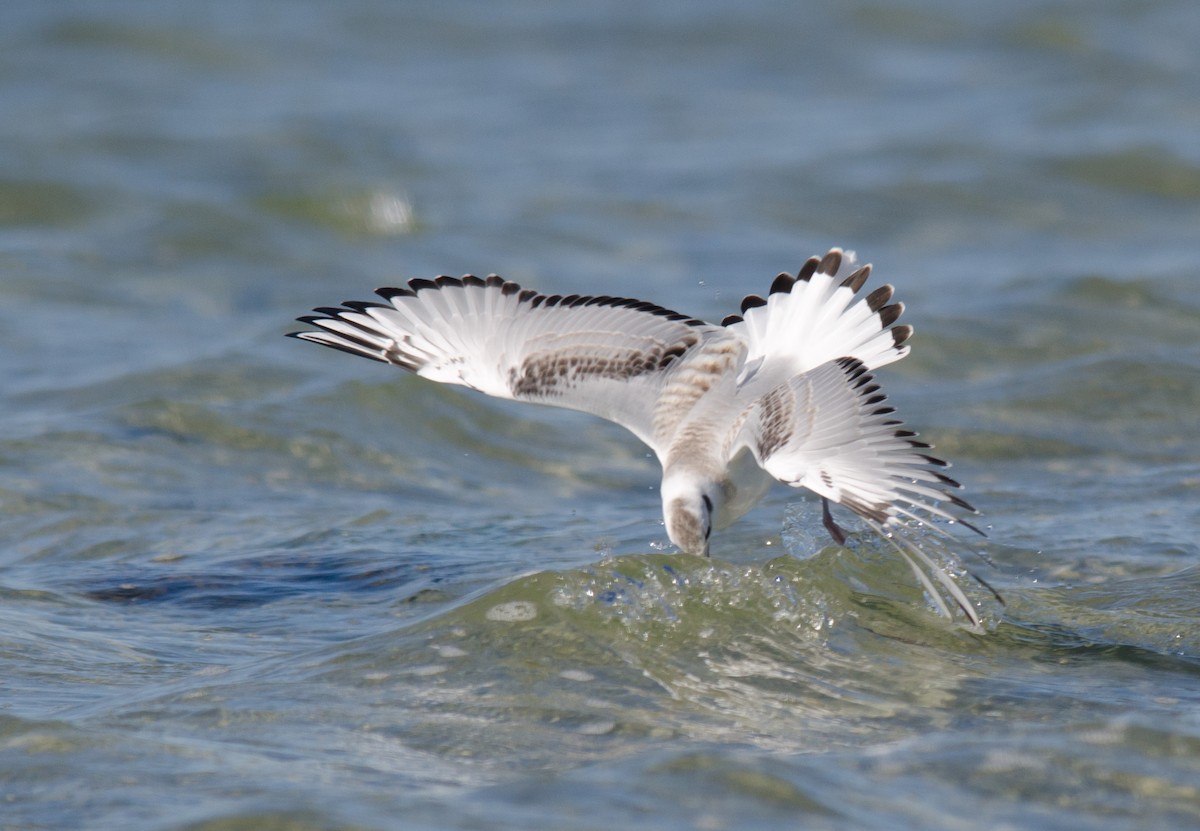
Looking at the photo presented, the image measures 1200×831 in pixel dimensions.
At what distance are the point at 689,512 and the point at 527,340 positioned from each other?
1321 millimetres

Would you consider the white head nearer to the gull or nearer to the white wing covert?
the gull

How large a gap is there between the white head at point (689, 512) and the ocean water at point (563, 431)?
0.46 ft

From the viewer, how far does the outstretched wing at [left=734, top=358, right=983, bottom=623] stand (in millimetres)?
4738

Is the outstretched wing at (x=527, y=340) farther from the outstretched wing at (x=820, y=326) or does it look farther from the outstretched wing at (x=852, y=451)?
the outstretched wing at (x=852, y=451)

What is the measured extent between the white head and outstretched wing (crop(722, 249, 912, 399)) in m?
0.56

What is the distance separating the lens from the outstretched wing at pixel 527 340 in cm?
610

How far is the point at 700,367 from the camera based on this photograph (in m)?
6.12

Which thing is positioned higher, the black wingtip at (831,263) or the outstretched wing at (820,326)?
the black wingtip at (831,263)

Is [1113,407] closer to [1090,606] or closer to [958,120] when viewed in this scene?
[1090,606]

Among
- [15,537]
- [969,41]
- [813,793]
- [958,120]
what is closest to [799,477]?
[813,793]

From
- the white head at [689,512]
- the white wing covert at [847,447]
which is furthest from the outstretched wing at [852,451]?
the white head at [689,512]

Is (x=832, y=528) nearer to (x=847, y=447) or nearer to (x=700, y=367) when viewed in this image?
(x=700, y=367)

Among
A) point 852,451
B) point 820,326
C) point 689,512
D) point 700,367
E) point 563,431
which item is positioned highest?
point 563,431

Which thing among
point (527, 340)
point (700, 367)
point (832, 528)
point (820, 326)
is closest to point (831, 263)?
point (820, 326)
